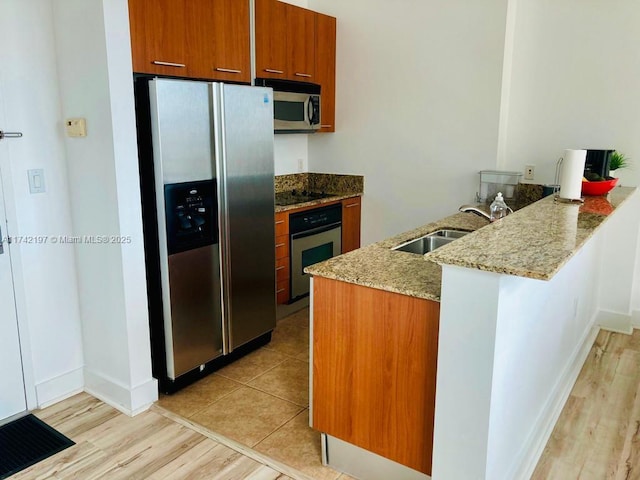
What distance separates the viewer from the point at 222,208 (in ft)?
9.50

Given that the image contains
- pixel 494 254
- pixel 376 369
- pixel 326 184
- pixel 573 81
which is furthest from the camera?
pixel 326 184

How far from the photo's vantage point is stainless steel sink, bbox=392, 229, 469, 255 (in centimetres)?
261

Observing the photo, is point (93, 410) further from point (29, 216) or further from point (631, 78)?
point (631, 78)

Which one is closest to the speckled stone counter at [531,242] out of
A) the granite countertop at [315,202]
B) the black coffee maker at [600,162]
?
the black coffee maker at [600,162]

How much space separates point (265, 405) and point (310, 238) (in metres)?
1.61

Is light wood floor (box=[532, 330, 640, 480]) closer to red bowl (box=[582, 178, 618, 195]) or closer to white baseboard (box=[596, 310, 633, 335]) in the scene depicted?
white baseboard (box=[596, 310, 633, 335])

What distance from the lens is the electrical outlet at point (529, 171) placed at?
376cm

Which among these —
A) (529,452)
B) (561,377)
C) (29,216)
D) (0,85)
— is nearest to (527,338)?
(529,452)

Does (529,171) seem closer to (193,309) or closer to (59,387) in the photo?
(193,309)

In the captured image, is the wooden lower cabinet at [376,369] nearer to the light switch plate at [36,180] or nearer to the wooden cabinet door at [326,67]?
the light switch plate at [36,180]

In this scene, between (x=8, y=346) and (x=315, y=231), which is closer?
(x=8, y=346)

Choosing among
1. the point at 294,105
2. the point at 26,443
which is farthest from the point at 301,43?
the point at 26,443

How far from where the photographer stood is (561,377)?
278 centimetres

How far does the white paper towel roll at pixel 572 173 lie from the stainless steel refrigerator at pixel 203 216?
1685 mm
